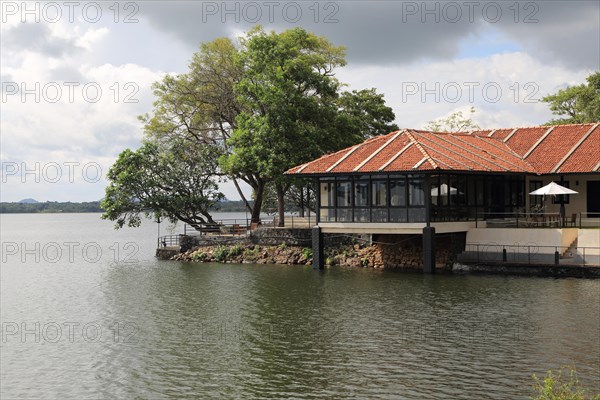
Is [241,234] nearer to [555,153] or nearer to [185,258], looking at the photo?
[185,258]

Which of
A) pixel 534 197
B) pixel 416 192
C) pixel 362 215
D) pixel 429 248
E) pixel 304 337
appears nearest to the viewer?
pixel 304 337

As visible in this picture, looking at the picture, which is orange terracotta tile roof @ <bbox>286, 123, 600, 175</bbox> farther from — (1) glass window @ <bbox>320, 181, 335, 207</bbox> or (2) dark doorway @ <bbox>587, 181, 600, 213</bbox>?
(2) dark doorway @ <bbox>587, 181, 600, 213</bbox>

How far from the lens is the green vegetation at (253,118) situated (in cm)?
5253

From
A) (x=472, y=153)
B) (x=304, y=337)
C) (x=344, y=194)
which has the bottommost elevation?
(x=304, y=337)

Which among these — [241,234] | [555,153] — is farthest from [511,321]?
[241,234]

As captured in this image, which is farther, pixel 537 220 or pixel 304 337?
pixel 537 220

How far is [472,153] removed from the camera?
148 ft

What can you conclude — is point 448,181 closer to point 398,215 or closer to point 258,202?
point 398,215

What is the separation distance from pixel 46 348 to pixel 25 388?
197 inches

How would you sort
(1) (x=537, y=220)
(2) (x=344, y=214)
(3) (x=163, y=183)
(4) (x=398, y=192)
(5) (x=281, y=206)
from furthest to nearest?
(3) (x=163, y=183) < (5) (x=281, y=206) < (2) (x=344, y=214) < (1) (x=537, y=220) < (4) (x=398, y=192)

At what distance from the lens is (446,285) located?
35688 millimetres

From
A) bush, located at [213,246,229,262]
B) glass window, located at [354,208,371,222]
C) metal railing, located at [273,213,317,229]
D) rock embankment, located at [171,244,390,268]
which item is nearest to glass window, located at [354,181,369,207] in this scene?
glass window, located at [354,208,371,222]

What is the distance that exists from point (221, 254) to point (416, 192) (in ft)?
59.8

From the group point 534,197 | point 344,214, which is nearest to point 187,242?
point 344,214
